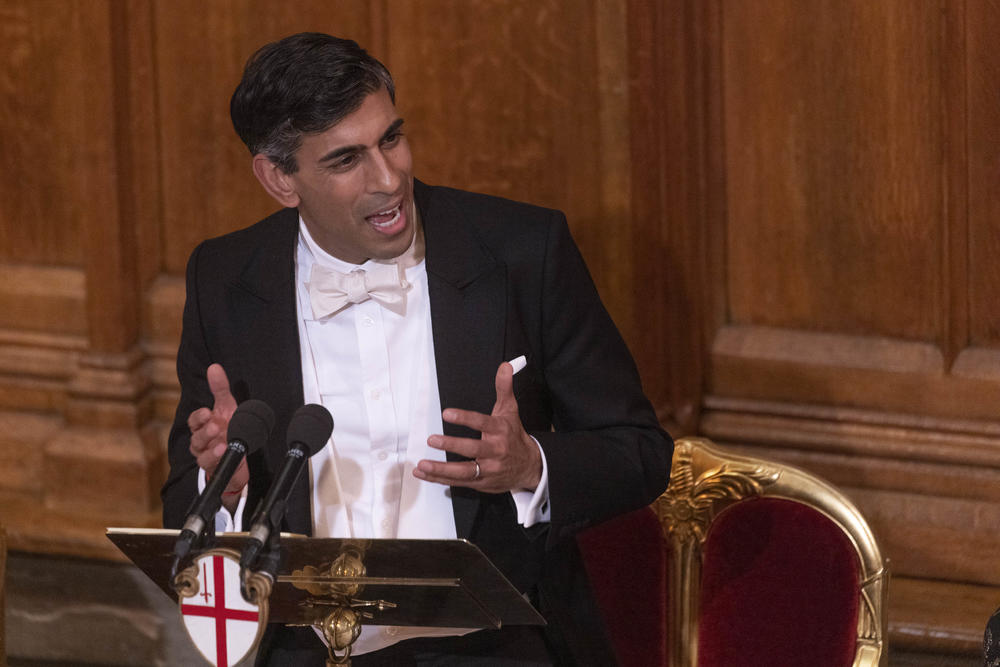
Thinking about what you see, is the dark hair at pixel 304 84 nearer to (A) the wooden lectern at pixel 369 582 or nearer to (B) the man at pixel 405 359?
(B) the man at pixel 405 359

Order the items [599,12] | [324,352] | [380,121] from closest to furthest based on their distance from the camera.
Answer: [380,121] → [324,352] → [599,12]

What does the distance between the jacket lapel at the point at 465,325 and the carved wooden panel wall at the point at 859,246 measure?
2.05 feet

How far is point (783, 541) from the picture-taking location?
8.27ft

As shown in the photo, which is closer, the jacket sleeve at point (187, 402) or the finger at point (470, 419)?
the finger at point (470, 419)

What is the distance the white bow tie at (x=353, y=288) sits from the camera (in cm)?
248

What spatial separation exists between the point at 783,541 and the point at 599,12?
1.16m

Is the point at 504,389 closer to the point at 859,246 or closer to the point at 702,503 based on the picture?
the point at 702,503

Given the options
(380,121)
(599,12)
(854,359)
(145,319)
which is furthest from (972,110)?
(145,319)

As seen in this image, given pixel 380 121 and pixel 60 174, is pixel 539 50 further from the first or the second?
pixel 60 174

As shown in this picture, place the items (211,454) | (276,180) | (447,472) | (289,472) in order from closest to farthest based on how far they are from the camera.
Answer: (289,472), (447,472), (211,454), (276,180)

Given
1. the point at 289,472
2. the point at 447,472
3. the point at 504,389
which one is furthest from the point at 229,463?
the point at 504,389

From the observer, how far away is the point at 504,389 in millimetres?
2152

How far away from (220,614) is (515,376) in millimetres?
879

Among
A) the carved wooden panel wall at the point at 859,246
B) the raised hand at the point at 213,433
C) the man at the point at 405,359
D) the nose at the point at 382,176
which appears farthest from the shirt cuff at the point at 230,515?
the carved wooden panel wall at the point at 859,246
